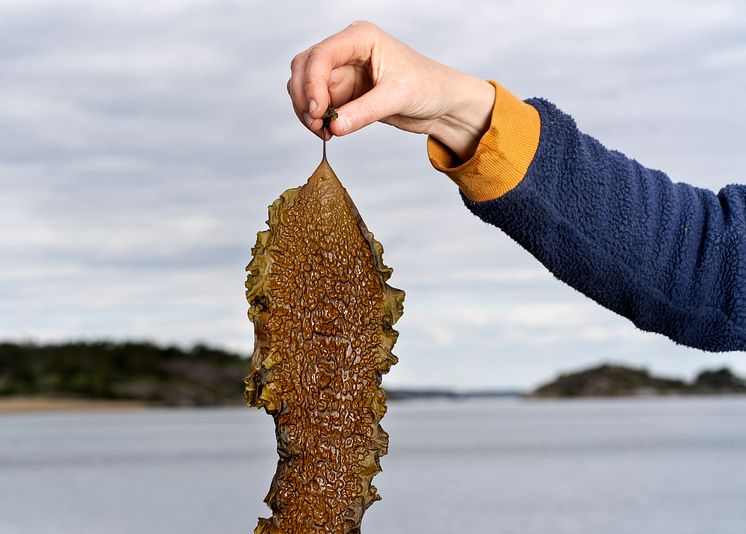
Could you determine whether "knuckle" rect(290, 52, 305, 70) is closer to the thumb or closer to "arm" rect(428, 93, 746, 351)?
the thumb

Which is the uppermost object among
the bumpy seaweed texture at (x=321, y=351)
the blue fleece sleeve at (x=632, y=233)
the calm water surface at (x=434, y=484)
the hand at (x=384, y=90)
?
the hand at (x=384, y=90)

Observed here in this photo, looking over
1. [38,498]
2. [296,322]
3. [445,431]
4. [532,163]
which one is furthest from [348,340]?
[445,431]

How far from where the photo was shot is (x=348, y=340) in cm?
217

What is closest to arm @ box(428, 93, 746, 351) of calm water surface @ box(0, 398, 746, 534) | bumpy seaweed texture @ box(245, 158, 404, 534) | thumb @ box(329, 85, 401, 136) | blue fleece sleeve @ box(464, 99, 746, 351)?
blue fleece sleeve @ box(464, 99, 746, 351)

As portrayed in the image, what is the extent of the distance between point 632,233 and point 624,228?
1.2 inches

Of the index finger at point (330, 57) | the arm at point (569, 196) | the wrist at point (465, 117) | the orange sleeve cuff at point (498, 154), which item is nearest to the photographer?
the index finger at point (330, 57)

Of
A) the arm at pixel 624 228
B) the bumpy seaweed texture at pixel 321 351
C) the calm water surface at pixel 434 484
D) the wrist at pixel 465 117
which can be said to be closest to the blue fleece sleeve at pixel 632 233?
the arm at pixel 624 228

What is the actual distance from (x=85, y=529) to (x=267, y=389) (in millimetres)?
32054

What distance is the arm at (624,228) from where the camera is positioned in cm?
313

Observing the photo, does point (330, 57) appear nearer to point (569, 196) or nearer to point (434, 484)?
point (569, 196)

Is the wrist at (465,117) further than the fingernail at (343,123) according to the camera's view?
Yes

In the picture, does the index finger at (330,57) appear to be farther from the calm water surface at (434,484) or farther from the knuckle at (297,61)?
the calm water surface at (434,484)

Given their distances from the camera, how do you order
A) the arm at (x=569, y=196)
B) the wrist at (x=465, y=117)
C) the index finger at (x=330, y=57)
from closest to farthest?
the index finger at (x=330, y=57) < the arm at (x=569, y=196) < the wrist at (x=465, y=117)

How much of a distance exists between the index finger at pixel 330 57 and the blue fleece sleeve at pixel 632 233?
734mm
